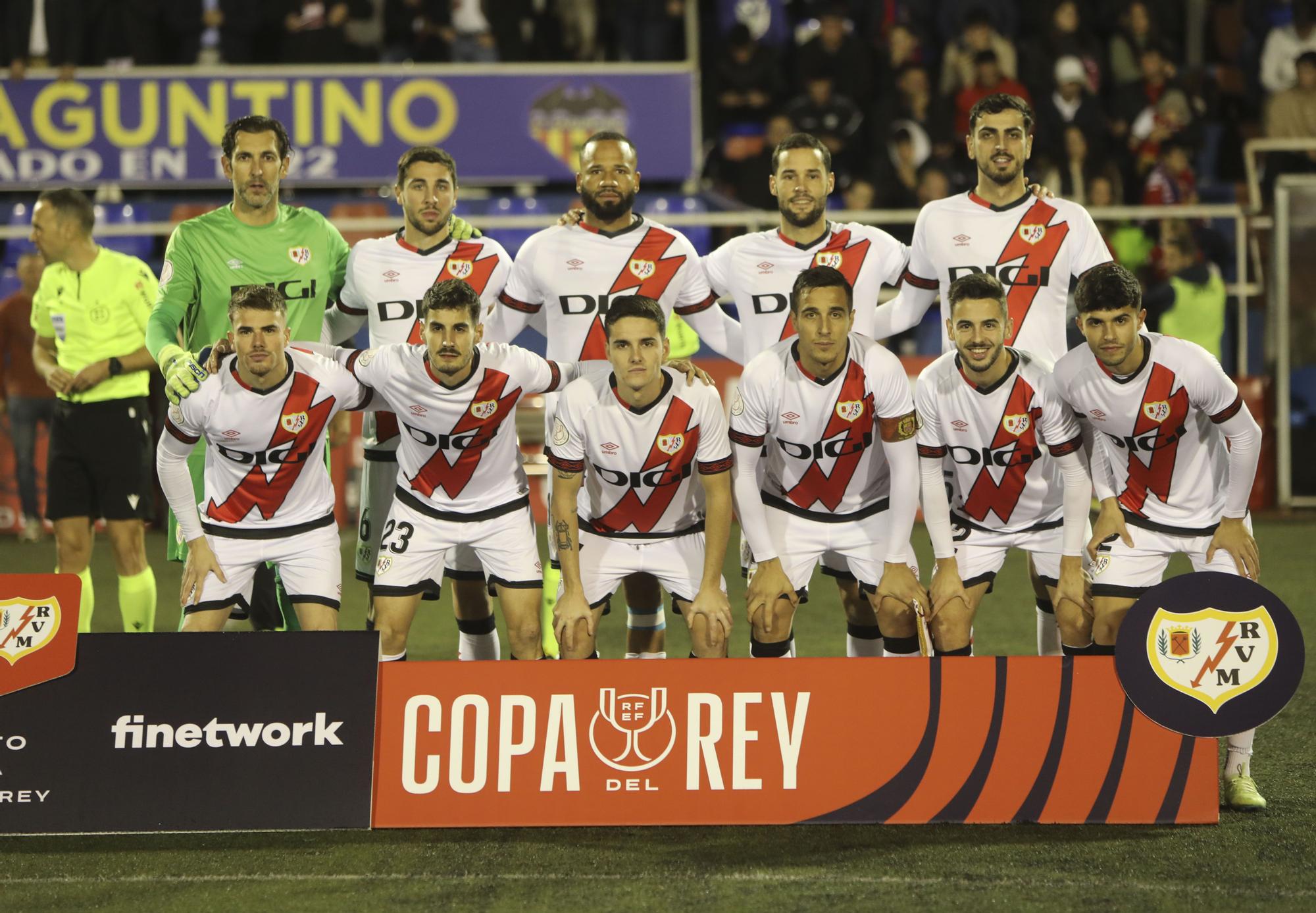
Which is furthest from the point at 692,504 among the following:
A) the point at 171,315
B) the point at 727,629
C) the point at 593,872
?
the point at 171,315

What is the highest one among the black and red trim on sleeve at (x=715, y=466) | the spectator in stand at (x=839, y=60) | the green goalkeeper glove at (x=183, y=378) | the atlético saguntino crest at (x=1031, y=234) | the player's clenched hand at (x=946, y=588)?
the spectator in stand at (x=839, y=60)

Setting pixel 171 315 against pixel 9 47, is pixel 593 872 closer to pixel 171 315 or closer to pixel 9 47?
pixel 171 315

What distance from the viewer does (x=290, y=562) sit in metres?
5.59

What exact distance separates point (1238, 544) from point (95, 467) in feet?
15.2

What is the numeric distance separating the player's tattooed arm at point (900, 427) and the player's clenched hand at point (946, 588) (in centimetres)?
45

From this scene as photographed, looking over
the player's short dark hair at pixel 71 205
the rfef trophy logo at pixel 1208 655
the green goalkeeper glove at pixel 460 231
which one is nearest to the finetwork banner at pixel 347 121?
the player's short dark hair at pixel 71 205

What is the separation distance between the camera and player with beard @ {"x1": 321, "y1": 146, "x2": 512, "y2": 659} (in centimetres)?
604

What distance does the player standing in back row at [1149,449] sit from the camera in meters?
5.13

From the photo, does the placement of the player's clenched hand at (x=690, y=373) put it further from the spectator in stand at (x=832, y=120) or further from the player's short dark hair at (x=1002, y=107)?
the spectator in stand at (x=832, y=120)

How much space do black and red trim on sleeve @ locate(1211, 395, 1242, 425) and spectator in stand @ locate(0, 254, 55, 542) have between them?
306 inches

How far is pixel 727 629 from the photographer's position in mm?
5367

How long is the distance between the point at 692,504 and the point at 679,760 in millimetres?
1304

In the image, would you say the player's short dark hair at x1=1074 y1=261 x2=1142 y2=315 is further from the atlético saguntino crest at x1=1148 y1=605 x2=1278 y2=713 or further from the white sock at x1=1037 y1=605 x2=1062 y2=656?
the white sock at x1=1037 y1=605 x2=1062 y2=656

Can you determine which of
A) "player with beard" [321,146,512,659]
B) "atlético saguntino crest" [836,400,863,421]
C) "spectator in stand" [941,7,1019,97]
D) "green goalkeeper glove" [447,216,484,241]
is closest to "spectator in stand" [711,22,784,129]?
"spectator in stand" [941,7,1019,97]
